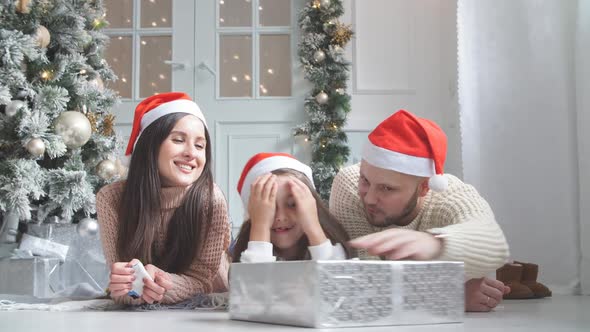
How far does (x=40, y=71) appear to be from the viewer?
252cm

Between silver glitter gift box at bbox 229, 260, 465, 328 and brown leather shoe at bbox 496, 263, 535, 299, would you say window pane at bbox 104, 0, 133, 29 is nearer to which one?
brown leather shoe at bbox 496, 263, 535, 299

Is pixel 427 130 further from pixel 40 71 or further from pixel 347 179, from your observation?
pixel 40 71

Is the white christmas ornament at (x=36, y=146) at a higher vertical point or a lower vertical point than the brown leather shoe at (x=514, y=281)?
higher

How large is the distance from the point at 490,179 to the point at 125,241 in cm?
150

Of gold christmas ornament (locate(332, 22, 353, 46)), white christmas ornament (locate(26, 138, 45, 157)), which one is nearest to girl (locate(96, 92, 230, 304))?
white christmas ornament (locate(26, 138, 45, 157))

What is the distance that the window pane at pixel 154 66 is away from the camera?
3574 mm

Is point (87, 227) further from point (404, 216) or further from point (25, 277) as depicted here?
point (404, 216)

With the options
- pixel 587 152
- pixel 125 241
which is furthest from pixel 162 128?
pixel 587 152

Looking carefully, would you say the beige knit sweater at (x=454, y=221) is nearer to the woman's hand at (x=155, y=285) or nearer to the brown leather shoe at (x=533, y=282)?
the woman's hand at (x=155, y=285)

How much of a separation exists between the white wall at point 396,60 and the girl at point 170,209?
6.14ft

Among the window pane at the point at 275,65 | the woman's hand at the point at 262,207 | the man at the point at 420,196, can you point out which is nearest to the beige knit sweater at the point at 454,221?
the man at the point at 420,196

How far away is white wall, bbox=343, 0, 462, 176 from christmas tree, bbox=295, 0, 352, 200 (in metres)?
0.11

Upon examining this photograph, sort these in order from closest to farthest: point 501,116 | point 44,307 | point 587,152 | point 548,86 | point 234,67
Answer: point 44,307, point 587,152, point 548,86, point 501,116, point 234,67

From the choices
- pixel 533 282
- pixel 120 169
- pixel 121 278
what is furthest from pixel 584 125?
pixel 120 169
